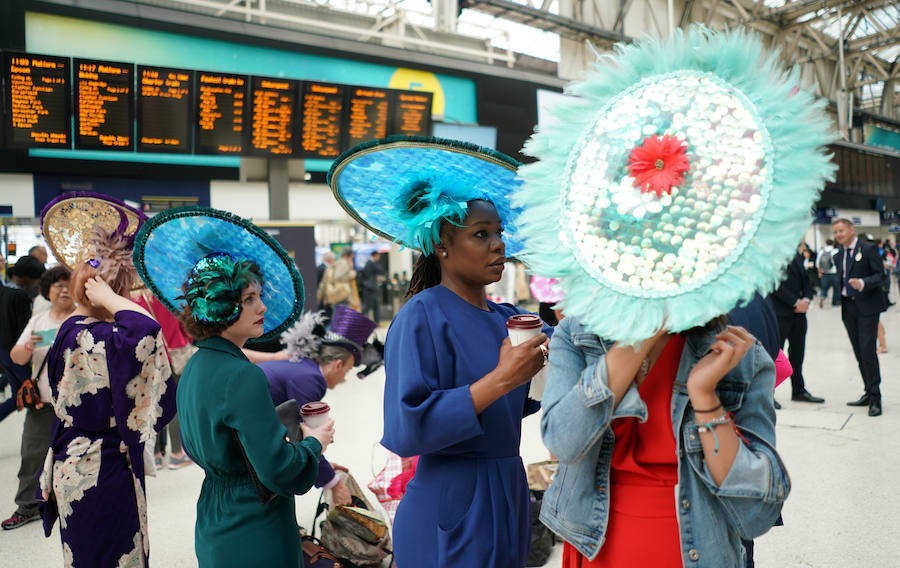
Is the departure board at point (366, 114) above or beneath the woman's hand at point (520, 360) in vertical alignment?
above

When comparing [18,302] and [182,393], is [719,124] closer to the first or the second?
[182,393]

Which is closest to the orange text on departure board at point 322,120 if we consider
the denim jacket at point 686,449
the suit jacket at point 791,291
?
the suit jacket at point 791,291

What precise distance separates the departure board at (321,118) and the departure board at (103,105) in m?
1.95

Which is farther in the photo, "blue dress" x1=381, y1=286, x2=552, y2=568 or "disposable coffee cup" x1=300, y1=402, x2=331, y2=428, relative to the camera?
"disposable coffee cup" x1=300, y1=402, x2=331, y2=428

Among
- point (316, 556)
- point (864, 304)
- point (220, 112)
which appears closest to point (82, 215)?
point (316, 556)

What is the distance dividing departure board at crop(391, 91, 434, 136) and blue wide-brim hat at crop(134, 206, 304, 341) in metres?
6.40

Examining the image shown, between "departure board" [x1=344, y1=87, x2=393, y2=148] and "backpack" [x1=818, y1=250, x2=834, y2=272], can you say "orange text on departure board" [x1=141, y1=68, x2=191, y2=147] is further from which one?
"backpack" [x1=818, y1=250, x2=834, y2=272]

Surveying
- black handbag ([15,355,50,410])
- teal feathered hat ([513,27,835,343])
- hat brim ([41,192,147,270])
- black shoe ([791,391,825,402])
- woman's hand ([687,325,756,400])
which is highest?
teal feathered hat ([513,27,835,343])

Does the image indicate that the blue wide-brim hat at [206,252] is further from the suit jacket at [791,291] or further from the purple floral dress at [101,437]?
the suit jacket at [791,291]

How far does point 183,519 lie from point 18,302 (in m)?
2.10

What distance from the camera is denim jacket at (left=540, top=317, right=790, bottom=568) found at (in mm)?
932

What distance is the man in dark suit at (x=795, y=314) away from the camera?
5.28m

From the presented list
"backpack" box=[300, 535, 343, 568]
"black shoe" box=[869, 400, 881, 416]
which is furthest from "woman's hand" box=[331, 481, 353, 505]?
"black shoe" box=[869, 400, 881, 416]

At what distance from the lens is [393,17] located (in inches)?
409
